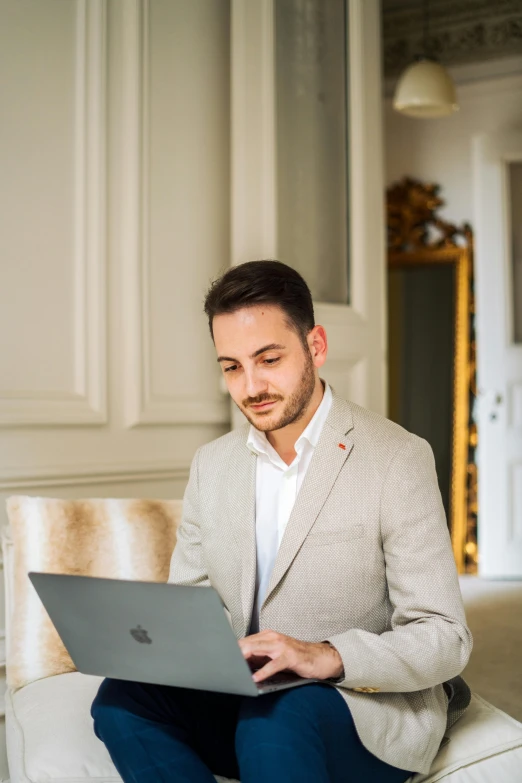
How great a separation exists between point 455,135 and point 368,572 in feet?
13.5

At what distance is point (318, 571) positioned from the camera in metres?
1.34

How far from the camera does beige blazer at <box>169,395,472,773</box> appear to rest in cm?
121

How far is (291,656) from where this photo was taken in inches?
45.5

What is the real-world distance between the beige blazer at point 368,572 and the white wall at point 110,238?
919mm

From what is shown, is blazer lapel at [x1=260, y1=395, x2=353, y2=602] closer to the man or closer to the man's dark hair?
the man

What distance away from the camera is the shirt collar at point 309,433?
1465 millimetres

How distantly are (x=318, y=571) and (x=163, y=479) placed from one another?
4.33 ft

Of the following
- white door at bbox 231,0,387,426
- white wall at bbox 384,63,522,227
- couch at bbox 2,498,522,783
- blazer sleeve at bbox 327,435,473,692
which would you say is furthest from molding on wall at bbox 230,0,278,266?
white wall at bbox 384,63,522,227

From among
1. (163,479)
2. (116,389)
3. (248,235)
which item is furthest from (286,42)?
(163,479)

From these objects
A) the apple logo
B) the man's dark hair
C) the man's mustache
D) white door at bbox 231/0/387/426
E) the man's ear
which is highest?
white door at bbox 231/0/387/426

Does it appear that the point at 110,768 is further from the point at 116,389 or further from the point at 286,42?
the point at 286,42

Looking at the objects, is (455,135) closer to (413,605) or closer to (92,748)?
(413,605)

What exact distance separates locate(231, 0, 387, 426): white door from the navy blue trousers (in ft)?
5.44

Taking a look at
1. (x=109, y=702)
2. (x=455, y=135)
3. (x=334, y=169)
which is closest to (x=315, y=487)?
(x=109, y=702)
